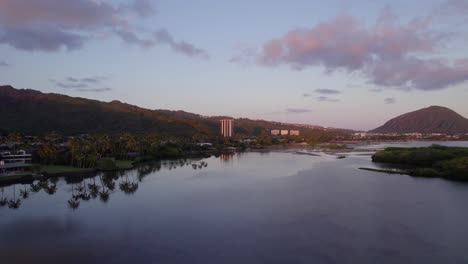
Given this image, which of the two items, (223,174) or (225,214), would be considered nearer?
(225,214)

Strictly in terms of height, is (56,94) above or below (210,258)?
above

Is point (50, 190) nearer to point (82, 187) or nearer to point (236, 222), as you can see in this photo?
point (82, 187)

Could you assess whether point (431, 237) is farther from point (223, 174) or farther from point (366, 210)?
point (223, 174)

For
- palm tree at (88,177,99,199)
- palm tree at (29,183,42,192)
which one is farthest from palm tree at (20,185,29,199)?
palm tree at (88,177,99,199)

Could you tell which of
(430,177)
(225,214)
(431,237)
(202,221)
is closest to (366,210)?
(431,237)

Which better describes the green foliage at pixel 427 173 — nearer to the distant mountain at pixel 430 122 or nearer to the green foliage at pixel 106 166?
the green foliage at pixel 106 166

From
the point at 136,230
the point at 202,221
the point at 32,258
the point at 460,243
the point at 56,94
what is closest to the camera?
the point at 32,258

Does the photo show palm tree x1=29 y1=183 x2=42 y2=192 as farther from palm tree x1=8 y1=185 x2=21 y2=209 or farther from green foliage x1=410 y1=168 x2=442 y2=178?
green foliage x1=410 y1=168 x2=442 y2=178

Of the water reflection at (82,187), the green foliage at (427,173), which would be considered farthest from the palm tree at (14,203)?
the green foliage at (427,173)
